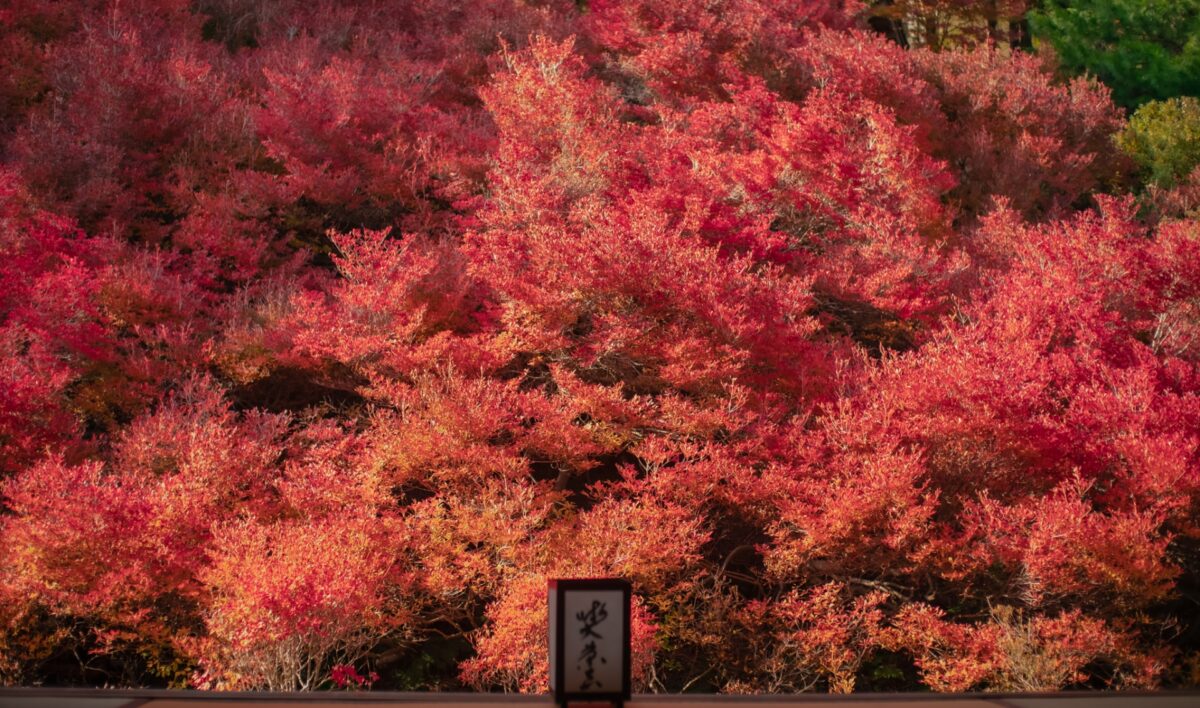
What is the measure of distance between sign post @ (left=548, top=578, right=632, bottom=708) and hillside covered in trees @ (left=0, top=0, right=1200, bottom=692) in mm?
3329

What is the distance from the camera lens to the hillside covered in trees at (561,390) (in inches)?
280

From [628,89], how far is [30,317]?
27.2 feet

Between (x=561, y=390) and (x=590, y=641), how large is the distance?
191 inches

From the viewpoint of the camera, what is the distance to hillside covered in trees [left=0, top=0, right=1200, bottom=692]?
23.3ft

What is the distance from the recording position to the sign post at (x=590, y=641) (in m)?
3.60

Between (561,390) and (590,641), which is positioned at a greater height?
(561,390)

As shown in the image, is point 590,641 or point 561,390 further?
point 561,390

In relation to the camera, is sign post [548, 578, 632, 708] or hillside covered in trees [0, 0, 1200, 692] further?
hillside covered in trees [0, 0, 1200, 692]

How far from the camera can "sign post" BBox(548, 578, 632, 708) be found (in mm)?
3596

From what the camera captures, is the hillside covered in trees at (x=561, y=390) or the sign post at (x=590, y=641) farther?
the hillside covered in trees at (x=561, y=390)

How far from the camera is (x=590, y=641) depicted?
361cm

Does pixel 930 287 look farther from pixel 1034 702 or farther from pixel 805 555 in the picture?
pixel 1034 702

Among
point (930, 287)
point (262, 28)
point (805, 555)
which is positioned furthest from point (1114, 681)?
point (262, 28)

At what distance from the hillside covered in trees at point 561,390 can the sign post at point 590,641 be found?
333cm
